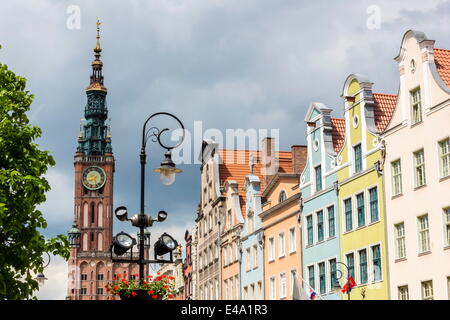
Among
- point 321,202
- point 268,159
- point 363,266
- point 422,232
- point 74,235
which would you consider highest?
point 74,235

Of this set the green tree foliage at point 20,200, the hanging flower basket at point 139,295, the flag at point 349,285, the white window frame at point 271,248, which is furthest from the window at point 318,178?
the hanging flower basket at point 139,295

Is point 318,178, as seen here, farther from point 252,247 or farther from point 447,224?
point 447,224

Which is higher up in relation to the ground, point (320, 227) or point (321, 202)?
point (321, 202)

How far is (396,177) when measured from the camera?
37.0 metres

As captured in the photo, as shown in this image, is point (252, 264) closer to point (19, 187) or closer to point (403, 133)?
point (403, 133)

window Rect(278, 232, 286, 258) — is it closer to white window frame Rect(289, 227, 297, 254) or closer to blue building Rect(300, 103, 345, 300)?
white window frame Rect(289, 227, 297, 254)

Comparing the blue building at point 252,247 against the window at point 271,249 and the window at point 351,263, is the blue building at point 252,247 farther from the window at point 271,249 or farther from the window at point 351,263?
the window at point 351,263

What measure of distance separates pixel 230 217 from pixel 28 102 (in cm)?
3282

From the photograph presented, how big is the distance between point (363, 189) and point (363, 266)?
3374 millimetres

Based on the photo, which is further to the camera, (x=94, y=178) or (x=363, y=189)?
(x=94, y=178)

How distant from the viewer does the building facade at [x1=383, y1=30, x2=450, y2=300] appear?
3356cm

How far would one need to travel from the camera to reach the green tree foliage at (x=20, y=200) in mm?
26031

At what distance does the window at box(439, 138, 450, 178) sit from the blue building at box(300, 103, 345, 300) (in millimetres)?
8752


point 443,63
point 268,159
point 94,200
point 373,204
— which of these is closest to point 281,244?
point 268,159
